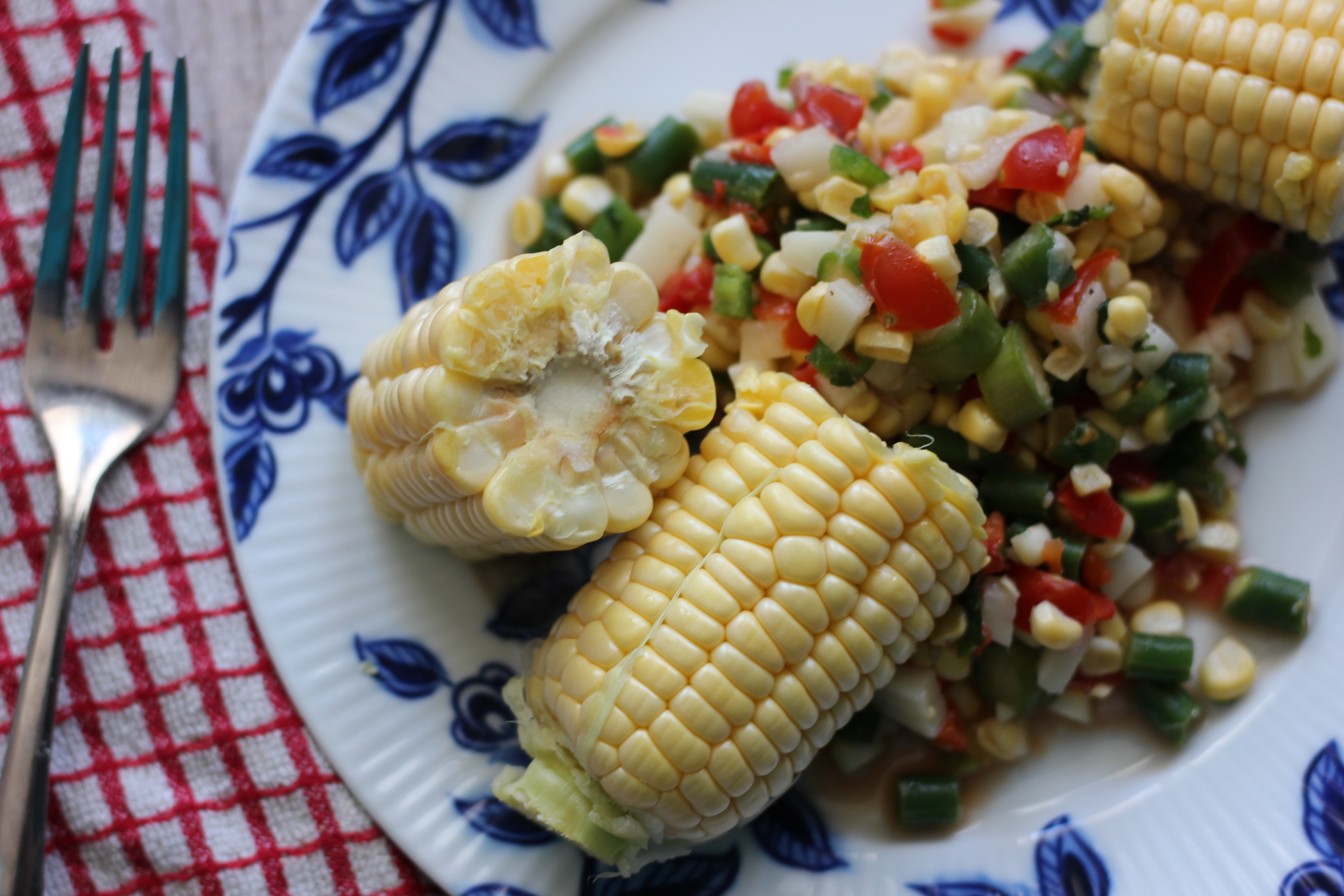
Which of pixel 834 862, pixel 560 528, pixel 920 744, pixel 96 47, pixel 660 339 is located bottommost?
pixel 834 862

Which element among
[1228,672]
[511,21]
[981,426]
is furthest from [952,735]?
[511,21]

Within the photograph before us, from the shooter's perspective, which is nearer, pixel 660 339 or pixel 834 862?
pixel 660 339

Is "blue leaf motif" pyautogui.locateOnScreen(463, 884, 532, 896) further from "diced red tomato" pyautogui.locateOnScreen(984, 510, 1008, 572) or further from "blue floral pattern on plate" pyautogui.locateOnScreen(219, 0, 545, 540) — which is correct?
"diced red tomato" pyautogui.locateOnScreen(984, 510, 1008, 572)

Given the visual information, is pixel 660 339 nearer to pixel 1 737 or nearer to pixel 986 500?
pixel 986 500

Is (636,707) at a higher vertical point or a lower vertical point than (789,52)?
lower

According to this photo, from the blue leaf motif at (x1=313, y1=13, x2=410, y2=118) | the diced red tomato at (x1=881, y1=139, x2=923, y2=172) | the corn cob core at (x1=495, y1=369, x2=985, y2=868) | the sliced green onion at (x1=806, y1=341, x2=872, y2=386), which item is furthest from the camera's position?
the blue leaf motif at (x1=313, y1=13, x2=410, y2=118)

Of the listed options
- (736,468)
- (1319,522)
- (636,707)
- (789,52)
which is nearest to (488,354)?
(736,468)

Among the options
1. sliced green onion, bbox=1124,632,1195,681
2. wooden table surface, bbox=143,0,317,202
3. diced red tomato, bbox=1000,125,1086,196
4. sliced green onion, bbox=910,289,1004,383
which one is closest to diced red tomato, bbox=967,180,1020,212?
diced red tomato, bbox=1000,125,1086,196
